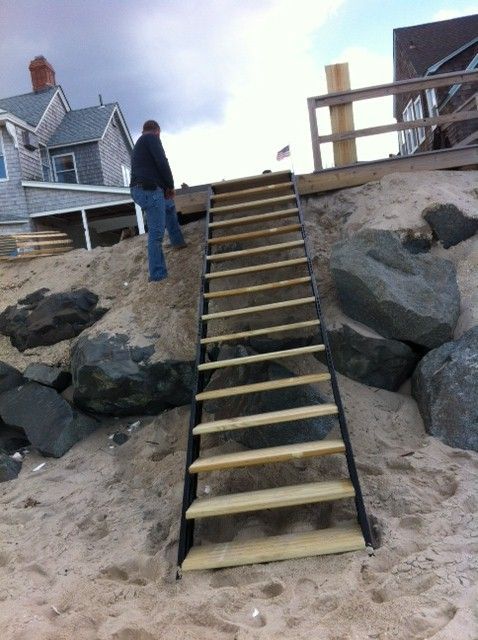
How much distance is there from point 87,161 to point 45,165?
5.11ft

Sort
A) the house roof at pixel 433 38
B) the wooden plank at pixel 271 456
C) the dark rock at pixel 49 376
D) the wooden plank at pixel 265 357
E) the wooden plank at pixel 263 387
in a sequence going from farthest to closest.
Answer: the house roof at pixel 433 38, the dark rock at pixel 49 376, the wooden plank at pixel 265 357, the wooden plank at pixel 263 387, the wooden plank at pixel 271 456

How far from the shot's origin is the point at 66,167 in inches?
821

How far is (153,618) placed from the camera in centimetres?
307

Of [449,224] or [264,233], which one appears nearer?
[264,233]

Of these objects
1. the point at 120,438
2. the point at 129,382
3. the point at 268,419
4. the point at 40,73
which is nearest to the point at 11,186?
the point at 40,73

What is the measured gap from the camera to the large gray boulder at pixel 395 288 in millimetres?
5152

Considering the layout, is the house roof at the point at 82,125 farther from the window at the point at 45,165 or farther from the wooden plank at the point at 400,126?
the wooden plank at the point at 400,126

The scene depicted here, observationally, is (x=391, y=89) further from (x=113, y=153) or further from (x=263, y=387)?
(x=113, y=153)

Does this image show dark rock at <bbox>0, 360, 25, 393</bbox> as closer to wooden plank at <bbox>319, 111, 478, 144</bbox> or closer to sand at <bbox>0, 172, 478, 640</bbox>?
sand at <bbox>0, 172, 478, 640</bbox>

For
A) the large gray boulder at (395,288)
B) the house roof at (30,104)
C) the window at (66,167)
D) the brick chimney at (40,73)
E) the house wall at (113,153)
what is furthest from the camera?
the brick chimney at (40,73)

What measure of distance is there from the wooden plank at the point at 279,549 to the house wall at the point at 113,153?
18.2 m

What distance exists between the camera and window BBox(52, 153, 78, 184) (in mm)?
20766

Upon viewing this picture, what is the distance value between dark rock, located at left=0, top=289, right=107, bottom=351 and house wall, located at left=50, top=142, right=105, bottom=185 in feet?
48.2

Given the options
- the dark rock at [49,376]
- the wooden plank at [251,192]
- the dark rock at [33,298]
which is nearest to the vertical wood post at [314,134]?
the wooden plank at [251,192]
